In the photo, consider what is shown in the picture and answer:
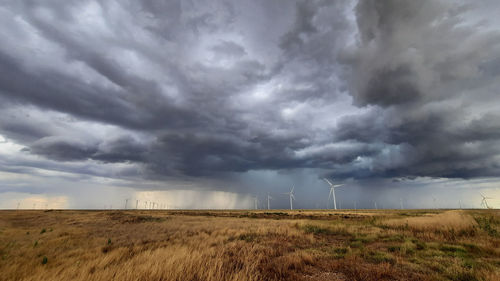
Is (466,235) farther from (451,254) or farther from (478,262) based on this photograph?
(478,262)

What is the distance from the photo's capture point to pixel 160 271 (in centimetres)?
705

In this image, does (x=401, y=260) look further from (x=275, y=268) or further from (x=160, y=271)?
(x=160, y=271)

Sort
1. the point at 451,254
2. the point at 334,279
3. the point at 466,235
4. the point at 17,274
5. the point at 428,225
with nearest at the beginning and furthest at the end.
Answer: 1. the point at 17,274
2. the point at 334,279
3. the point at 451,254
4. the point at 466,235
5. the point at 428,225

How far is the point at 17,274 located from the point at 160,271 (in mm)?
5500

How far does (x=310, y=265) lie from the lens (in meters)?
10.1

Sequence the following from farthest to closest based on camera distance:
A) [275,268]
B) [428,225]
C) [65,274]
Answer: [428,225] < [275,268] < [65,274]

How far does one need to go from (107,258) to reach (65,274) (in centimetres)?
287

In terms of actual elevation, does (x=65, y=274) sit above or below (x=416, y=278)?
above

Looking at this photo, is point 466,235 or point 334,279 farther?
point 466,235

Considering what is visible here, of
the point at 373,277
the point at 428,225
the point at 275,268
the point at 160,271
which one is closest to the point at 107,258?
the point at 160,271

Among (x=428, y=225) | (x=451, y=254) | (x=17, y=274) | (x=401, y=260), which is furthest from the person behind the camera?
(x=428, y=225)

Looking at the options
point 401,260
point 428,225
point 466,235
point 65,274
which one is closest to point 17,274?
point 65,274

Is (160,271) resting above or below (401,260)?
above

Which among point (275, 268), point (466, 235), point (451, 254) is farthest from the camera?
point (466, 235)
